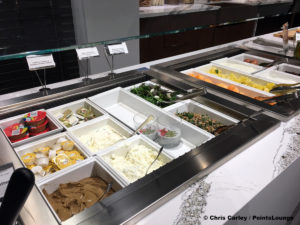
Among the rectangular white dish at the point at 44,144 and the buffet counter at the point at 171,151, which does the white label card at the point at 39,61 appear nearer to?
the buffet counter at the point at 171,151

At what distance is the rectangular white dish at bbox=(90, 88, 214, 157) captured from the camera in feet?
3.96

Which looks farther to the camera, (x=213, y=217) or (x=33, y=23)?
(x=33, y=23)

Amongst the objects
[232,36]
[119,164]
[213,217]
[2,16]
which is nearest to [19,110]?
[119,164]

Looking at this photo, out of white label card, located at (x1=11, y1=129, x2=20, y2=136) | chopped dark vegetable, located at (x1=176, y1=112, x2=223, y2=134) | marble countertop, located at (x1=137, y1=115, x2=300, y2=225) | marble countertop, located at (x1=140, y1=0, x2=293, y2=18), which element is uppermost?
marble countertop, located at (x1=140, y1=0, x2=293, y2=18)

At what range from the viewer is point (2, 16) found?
2.66m

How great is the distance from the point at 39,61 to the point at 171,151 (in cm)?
75

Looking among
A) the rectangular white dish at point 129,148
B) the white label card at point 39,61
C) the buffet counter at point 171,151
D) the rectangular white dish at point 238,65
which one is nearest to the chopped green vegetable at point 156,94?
the buffet counter at point 171,151

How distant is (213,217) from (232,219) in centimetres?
8

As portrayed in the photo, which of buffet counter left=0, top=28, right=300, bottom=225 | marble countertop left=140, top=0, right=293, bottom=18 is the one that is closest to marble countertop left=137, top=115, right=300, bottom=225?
buffet counter left=0, top=28, right=300, bottom=225

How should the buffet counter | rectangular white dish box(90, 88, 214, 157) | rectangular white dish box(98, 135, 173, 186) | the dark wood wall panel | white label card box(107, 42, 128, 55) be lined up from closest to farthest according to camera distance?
1. the buffet counter
2. rectangular white dish box(98, 135, 173, 186)
3. rectangular white dish box(90, 88, 214, 157)
4. white label card box(107, 42, 128, 55)
5. the dark wood wall panel

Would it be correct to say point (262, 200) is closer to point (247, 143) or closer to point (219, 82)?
point (247, 143)

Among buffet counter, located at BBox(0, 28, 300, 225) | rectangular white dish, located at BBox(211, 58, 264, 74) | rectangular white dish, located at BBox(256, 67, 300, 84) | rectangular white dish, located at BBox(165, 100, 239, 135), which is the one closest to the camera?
buffet counter, located at BBox(0, 28, 300, 225)

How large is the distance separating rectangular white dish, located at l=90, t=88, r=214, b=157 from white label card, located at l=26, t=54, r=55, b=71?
29 centimetres

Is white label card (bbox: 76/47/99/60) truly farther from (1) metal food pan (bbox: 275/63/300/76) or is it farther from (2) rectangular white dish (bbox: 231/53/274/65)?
(1) metal food pan (bbox: 275/63/300/76)
